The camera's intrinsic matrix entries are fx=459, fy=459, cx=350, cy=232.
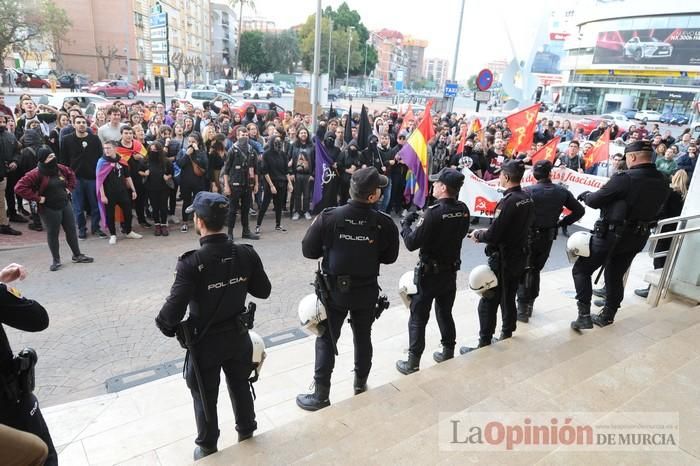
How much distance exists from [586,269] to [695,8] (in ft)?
217

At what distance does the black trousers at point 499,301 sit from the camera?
444 centimetres

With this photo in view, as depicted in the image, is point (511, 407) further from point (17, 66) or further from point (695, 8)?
point (695, 8)

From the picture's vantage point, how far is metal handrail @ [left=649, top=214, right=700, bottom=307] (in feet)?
16.4

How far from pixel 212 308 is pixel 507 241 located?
284 centimetres

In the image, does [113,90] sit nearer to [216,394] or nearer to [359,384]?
[359,384]

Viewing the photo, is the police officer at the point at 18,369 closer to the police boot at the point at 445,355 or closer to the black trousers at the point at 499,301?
the police boot at the point at 445,355

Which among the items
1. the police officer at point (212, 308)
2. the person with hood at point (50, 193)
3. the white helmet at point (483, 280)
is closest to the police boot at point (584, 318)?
the white helmet at point (483, 280)

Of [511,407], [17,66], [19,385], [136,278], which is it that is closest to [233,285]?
[19,385]

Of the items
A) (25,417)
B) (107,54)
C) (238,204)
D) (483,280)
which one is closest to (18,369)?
(25,417)

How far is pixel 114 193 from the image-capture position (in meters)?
7.54

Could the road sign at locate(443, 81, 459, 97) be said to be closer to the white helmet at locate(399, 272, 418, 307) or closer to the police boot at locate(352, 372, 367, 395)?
the white helmet at locate(399, 272, 418, 307)

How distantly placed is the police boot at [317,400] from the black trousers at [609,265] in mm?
2957

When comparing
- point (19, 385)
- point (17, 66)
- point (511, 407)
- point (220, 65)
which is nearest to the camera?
point (19, 385)

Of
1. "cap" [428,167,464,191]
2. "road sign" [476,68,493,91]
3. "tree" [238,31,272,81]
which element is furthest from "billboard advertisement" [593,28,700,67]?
"cap" [428,167,464,191]
